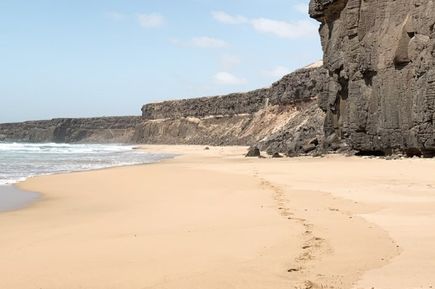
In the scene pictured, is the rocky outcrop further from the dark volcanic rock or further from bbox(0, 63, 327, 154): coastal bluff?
the dark volcanic rock

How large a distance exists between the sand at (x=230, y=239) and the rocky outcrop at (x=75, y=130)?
108102mm

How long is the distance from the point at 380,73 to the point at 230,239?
707 inches

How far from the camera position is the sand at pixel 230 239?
4.37 meters

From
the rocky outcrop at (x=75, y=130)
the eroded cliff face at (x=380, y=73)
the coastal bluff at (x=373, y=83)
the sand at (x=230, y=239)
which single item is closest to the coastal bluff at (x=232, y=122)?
the rocky outcrop at (x=75, y=130)

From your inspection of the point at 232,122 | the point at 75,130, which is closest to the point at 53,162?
the point at 232,122

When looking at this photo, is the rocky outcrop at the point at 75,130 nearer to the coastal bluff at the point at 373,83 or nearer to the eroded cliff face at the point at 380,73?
the coastal bluff at the point at 373,83

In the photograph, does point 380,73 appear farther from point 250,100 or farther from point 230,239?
point 250,100

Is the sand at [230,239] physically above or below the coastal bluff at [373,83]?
below

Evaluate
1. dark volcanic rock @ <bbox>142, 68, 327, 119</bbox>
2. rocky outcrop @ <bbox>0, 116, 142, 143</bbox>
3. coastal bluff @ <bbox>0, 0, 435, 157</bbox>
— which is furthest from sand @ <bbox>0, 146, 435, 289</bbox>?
rocky outcrop @ <bbox>0, 116, 142, 143</bbox>

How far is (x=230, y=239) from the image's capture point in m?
6.06

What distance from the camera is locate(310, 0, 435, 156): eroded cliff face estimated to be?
18.8 m

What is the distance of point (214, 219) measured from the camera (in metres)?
7.78

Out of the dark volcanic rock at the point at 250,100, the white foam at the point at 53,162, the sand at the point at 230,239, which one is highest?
the dark volcanic rock at the point at 250,100

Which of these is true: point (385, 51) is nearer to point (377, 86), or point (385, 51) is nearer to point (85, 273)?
point (377, 86)
